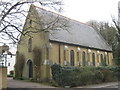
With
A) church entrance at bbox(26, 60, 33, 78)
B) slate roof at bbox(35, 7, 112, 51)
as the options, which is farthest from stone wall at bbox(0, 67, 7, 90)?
church entrance at bbox(26, 60, 33, 78)

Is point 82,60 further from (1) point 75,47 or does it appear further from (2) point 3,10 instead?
(2) point 3,10

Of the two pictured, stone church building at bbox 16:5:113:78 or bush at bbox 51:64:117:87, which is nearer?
bush at bbox 51:64:117:87

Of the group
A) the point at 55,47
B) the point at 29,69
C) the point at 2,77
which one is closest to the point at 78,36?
the point at 55,47

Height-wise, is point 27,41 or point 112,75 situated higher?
point 27,41

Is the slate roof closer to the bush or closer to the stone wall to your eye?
the bush

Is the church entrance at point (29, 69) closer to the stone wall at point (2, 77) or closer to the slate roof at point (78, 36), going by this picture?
the slate roof at point (78, 36)

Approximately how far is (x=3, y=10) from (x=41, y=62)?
13.3m

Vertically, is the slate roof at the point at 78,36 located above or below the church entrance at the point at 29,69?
above

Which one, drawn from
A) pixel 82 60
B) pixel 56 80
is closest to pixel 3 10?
pixel 56 80

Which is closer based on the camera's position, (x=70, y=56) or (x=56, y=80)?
(x=56, y=80)

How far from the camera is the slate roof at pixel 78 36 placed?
93.5 feet

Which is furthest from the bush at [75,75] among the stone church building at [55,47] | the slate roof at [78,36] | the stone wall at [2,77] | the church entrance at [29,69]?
the church entrance at [29,69]

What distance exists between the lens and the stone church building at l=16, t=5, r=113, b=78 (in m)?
26.0

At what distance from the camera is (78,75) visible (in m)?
21.3
